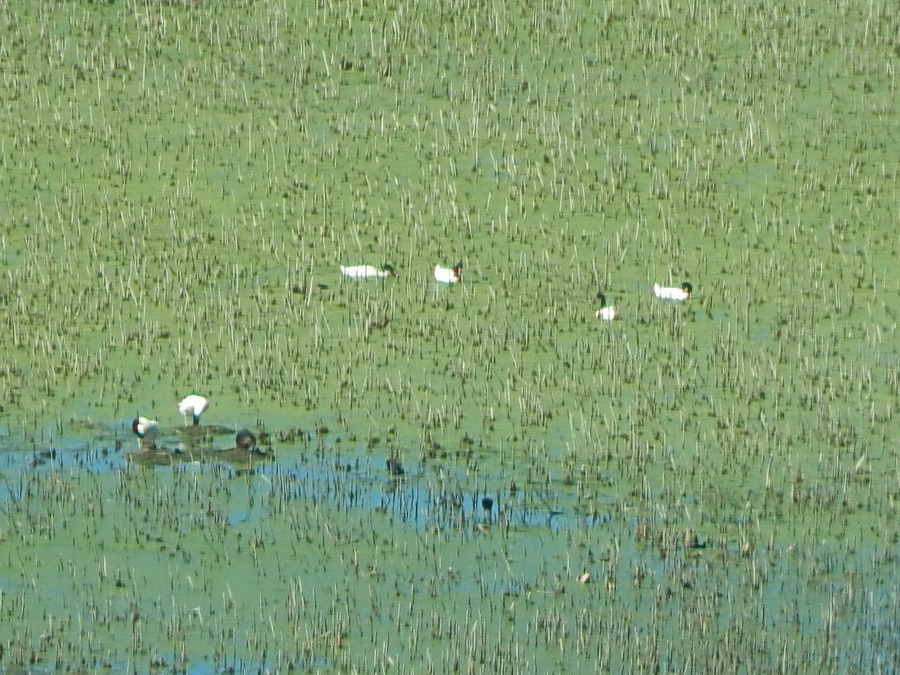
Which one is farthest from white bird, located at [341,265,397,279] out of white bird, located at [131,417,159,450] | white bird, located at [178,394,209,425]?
white bird, located at [131,417,159,450]

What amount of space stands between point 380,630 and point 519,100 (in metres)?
14.9

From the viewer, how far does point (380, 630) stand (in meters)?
9.80

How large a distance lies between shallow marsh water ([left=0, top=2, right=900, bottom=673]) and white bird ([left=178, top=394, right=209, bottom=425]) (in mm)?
255

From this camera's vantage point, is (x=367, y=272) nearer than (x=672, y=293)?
No

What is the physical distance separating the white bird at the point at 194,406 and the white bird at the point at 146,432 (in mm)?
290

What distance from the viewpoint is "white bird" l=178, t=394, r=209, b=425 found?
1320 centimetres

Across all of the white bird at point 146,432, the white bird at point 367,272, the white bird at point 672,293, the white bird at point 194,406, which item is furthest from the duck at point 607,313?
the white bird at point 146,432

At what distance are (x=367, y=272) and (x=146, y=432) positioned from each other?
5029 millimetres

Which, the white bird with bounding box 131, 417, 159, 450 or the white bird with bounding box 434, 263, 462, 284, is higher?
the white bird with bounding box 434, 263, 462, 284

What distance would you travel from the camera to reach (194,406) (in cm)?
1320

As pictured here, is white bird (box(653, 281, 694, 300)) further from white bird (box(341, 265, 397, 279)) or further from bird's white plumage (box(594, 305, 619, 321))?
white bird (box(341, 265, 397, 279))

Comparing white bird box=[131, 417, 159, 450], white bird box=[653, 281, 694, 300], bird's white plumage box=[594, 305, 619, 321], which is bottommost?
white bird box=[131, 417, 159, 450]

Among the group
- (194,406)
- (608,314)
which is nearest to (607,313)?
(608,314)

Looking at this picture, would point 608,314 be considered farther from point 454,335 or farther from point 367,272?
point 367,272
